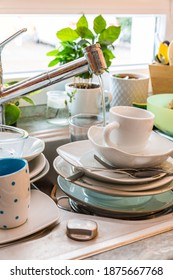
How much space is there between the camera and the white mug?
3.85ft

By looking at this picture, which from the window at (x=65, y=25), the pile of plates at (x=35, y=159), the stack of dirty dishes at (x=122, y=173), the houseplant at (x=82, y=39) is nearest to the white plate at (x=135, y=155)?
the stack of dirty dishes at (x=122, y=173)

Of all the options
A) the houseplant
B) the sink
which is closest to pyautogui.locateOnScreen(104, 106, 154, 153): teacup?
the sink

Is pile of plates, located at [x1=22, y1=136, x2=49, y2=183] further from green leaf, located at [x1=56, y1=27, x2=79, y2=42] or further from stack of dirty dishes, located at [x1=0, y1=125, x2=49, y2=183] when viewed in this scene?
green leaf, located at [x1=56, y1=27, x2=79, y2=42]

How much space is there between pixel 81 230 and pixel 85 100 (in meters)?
0.56

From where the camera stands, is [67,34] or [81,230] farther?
[67,34]

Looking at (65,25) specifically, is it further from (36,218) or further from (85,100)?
(36,218)

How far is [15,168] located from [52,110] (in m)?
0.56

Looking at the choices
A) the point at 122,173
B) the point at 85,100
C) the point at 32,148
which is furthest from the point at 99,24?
the point at 122,173

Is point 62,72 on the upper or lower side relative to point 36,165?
upper

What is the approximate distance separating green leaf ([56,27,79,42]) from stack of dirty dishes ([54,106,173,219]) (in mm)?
441

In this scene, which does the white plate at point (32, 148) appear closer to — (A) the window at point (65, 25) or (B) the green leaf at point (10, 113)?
(B) the green leaf at point (10, 113)

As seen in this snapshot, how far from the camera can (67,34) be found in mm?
1199

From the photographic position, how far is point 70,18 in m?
1.41

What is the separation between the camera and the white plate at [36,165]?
840mm
